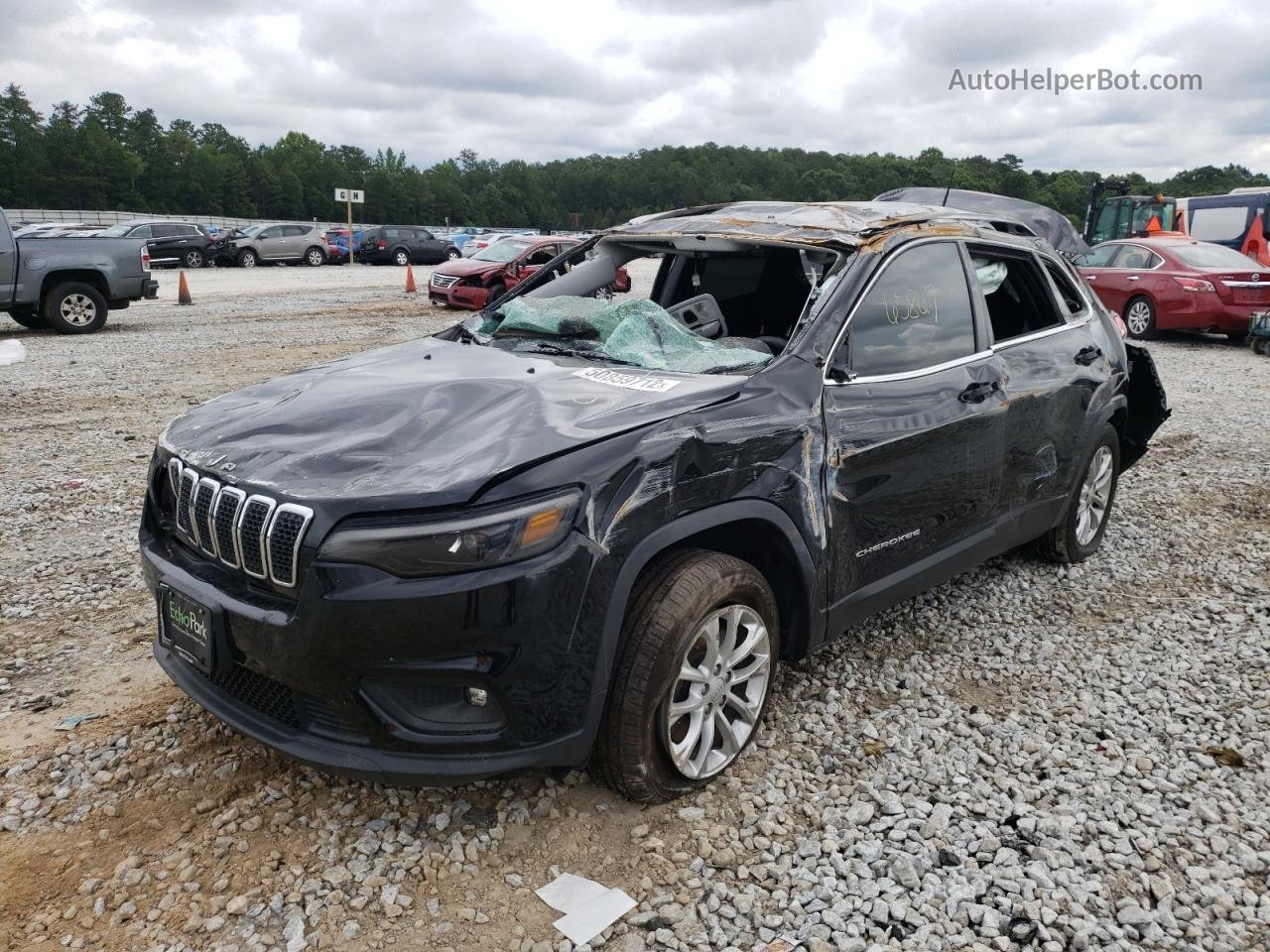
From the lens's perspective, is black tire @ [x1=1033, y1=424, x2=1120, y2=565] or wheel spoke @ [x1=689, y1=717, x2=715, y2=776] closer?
wheel spoke @ [x1=689, y1=717, x2=715, y2=776]

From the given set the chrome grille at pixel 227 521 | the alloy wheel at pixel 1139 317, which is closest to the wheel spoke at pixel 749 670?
the chrome grille at pixel 227 521

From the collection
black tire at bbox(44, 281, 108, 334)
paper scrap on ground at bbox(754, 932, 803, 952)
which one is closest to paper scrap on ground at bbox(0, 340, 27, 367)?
black tire at bbox(44, 281, 108, 334)

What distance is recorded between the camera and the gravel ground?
2463 millimetres

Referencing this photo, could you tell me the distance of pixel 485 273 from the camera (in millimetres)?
17641

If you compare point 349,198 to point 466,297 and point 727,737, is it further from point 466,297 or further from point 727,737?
point 727,737

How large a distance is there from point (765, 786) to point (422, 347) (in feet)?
6.96

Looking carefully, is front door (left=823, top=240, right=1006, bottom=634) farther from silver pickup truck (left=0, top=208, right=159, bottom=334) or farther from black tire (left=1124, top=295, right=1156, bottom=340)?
silver pickup truck (left=0, top=208, right=159, bottom=334)

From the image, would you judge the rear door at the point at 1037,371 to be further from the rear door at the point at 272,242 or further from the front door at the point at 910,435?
the rear door at the point at 272,242

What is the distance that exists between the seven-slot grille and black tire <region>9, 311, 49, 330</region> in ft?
42.2

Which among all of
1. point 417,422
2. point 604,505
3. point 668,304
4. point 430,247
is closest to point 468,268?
point 668,304

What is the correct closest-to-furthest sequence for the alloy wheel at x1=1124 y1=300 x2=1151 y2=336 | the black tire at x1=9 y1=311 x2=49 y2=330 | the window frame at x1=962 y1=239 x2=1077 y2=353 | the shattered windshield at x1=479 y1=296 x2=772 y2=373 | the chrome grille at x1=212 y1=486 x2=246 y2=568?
the chrome grille at x1=212 y1=486 x2=246 y2=568, the shattered windshield at x1=479 y1=296 x2=772 y2=373, the window frame at x1=962 y1=239 x2=1077 y2=353, the black tire at x1=9 y1=311 x2=49 y2=330, the alloy wheel at x1=1124 y1=300 x2=1151 y2=336

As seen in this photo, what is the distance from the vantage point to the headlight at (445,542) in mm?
2346

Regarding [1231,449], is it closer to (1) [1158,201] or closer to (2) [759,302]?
(2) [759,302]

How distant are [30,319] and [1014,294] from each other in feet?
46.2
